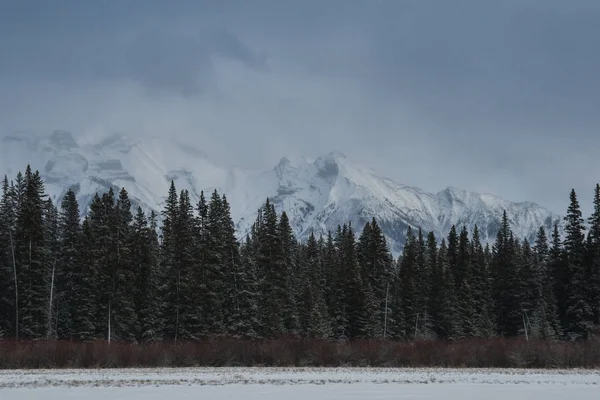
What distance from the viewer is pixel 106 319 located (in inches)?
1960

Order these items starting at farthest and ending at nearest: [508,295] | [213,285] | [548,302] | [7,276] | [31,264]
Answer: [508,295] < [548,302] < [213,285] < [7,276] < [31,264]

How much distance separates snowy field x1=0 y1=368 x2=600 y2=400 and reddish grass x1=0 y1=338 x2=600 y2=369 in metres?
3.96

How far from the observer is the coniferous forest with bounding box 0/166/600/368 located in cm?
4972

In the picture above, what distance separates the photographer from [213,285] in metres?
52.2

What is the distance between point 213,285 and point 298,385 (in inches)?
1325

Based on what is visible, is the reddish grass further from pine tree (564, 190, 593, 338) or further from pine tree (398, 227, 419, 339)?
pine tree (398, 227, 419, 339)

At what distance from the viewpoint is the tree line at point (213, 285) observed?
1962 inches

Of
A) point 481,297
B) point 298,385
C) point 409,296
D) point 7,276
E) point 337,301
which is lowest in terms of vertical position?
point 298,385

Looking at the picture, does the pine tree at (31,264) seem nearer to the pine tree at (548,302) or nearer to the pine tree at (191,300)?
the pine tree at (191,300)

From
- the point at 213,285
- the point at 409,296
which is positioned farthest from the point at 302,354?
the point at 409,296

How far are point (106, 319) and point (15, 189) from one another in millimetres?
19795

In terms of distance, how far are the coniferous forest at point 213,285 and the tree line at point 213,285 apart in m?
0.12

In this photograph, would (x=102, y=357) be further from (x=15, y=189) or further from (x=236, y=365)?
(x=15, y=189)

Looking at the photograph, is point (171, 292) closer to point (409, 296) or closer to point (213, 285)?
point (213, 285)
